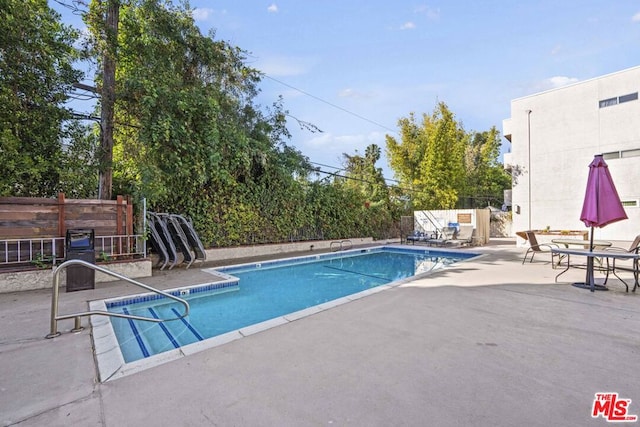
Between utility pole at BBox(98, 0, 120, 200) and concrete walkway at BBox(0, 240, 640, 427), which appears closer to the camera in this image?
concrete walkway at BBox(0, 240, 640, 427)

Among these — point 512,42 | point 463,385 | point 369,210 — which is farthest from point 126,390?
point 369,210

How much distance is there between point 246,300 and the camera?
18.4 feet

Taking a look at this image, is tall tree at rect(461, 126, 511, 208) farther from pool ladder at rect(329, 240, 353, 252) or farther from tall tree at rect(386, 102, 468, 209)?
pool ladder at rect(329, 240, 353, 252)

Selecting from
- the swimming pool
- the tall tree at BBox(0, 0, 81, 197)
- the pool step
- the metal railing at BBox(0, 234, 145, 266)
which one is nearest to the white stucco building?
the swimming pool

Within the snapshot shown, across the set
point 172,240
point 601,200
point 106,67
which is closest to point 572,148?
point 601,200

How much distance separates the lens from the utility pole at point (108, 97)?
7.00m

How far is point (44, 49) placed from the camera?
5910mm

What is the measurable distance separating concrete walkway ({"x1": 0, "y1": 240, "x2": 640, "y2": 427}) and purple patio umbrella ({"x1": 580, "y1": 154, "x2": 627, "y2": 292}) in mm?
1600

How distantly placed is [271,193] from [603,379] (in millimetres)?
9690

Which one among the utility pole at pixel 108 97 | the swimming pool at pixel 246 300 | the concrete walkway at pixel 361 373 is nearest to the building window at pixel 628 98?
the swimming pool at pixel 246 300

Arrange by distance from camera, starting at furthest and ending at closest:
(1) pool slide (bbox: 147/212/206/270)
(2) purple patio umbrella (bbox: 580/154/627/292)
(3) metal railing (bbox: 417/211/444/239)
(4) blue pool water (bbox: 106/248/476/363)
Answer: (3) metal railing (bbox: 417/211/444/239), (1) pool slide (bbox: 147/212/206/270), (2) purple patio umbrella (bbox: 580/154/627/292), (4) blue pool water (bbox: 106/248/476/363)

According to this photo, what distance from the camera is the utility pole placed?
700 cm

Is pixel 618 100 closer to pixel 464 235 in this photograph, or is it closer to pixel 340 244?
pixel 464 235

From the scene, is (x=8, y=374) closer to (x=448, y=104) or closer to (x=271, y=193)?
(x=271, y=193)
